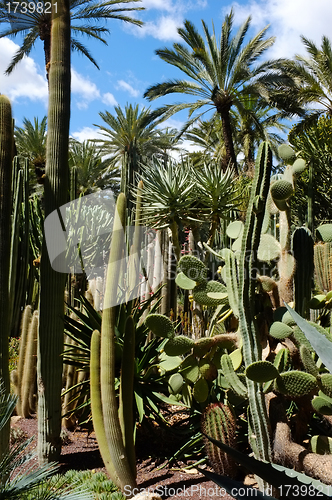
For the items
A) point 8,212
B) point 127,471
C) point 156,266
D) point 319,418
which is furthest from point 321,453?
point 156,266

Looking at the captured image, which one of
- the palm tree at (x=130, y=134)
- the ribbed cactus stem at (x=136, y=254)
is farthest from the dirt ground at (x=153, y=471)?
the palm tree at (x=130, y=134)

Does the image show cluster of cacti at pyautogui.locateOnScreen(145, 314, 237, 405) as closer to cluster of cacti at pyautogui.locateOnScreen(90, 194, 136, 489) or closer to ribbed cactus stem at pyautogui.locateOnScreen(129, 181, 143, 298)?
cluster of cacti at pyautogui.locateOnScreen(90, 194, 136, 489)

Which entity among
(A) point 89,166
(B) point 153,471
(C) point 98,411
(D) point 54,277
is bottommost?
(B) point 153,471

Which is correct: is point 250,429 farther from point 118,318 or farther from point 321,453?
point 118,318

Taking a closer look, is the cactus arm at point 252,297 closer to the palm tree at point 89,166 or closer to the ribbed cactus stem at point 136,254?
the ribbed cactus stem at point 136,254

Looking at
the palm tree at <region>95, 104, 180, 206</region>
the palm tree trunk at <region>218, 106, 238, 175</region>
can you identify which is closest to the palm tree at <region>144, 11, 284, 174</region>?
the palm tree trunk at <region>218, 106, 238, 175</region>

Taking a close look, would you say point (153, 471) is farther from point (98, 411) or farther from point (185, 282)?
point (185, 282)

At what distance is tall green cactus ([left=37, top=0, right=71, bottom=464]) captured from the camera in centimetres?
321

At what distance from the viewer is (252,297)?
2.40 metres

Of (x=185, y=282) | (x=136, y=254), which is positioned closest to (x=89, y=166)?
(x=136, y=254)

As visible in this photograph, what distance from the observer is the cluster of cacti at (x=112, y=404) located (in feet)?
8.86

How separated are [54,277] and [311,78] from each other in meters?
14.1

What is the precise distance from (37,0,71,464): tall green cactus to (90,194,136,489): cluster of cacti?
55 centimetres

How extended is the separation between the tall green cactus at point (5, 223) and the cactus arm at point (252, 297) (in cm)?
171
